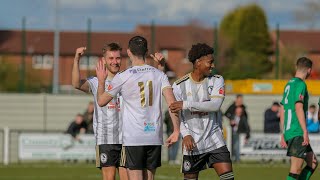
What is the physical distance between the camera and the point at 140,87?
39.2ft

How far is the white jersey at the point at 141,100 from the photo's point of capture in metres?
11.9

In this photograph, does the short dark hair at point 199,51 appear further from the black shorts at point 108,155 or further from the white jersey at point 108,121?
the black shorts at point 108,155

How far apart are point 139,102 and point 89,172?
11701 mm

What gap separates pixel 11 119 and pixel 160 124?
78.4ft

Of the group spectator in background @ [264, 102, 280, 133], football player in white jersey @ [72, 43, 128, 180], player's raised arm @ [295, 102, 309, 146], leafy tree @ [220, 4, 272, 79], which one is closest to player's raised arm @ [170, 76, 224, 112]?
football player in white jersey @ [72, 43, 128, 180]

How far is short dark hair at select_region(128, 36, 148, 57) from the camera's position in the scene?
11819mm

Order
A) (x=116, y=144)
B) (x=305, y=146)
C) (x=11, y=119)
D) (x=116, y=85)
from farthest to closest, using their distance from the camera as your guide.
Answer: (x=11, y=119) → (x=305, y=146) → (x=116, y=144) → (x=116, y=85)

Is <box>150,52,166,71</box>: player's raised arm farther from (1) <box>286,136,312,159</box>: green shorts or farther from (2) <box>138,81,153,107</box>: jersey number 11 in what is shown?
(1) <box>286,136,312,159</box>: green shorts

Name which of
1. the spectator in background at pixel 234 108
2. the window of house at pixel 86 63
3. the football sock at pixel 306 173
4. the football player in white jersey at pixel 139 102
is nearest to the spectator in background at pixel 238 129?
the spectator in background at pixel 234 108

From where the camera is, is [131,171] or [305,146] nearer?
[131,171]

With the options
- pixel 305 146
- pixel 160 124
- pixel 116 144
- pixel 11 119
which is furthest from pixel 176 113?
pixel 11 119

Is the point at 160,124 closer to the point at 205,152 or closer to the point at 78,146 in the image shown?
the point at 205,152

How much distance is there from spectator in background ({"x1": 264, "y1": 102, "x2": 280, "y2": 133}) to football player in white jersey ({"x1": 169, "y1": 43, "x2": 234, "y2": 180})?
15.9 m

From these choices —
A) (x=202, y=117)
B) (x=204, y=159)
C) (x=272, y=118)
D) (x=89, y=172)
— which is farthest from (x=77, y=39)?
(x=202, y=117)
